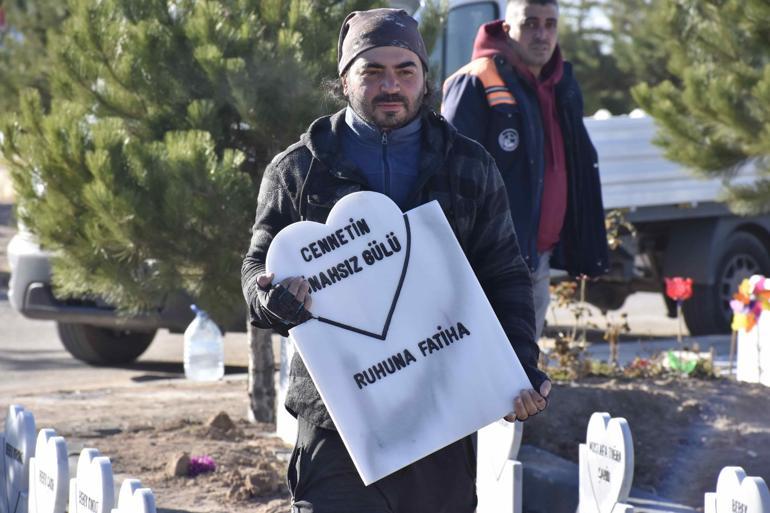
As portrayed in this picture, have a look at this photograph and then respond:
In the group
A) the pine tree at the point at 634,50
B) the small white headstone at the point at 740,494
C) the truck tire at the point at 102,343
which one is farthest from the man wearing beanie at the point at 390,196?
the pine tree at the point at 634,50

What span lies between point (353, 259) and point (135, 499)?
0.93 m

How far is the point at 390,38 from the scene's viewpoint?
3.28 metres

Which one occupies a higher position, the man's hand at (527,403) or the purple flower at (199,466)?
the man's hand at (527,403)

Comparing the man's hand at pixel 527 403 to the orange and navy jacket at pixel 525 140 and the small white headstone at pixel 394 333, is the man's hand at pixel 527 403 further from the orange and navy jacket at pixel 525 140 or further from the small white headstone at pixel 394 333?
the orange and navy jacket at pixel 525 140

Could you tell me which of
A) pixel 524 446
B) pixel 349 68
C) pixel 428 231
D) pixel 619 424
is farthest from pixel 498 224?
pixel 524 446

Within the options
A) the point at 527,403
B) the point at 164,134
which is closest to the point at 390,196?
the point at 527,403

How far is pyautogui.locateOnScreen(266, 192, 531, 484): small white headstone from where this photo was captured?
→ 3.16 m

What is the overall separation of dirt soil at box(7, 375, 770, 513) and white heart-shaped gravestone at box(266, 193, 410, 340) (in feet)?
8.66

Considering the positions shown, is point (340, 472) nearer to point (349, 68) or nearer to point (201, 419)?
point (349, 68)

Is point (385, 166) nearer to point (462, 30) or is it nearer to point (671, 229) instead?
point (462, 30)

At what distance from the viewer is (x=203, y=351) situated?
31.4 feet

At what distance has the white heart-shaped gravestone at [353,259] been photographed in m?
3.17

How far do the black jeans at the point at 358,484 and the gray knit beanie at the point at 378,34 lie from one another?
0.86 m

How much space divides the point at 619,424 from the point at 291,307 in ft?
6.80
